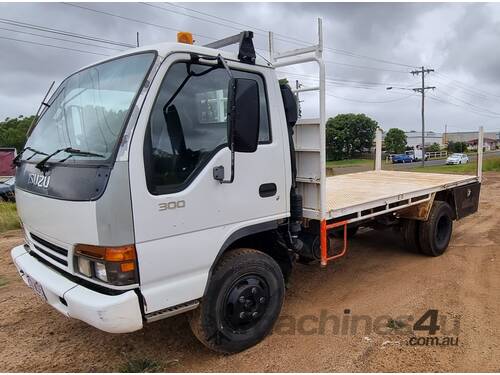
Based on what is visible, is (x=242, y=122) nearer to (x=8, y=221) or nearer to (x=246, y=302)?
(x=246, y=302)

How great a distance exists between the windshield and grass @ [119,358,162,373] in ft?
5.39

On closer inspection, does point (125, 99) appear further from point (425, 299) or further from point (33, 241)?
point (425, 299)

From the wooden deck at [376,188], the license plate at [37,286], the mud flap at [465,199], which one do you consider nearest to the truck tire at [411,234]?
the wooden deck at [376,188]

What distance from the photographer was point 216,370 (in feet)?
10.1

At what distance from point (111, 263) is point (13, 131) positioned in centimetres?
4095

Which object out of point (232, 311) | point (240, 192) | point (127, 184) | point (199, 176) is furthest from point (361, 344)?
point (127, 184)

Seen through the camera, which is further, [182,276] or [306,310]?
[306,310]

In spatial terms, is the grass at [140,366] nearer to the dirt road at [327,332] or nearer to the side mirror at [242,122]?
the dirt road at [327,332]

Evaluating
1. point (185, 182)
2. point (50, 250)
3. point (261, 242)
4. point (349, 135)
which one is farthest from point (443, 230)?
point (349, 135)

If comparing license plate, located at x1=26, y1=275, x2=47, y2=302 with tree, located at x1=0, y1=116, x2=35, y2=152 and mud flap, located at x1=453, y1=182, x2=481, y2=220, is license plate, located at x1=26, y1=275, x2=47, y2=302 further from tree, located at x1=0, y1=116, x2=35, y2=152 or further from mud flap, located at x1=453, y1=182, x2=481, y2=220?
tree, located at x1=0, y1=116, x2=35, y2=152

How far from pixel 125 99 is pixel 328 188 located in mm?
3572

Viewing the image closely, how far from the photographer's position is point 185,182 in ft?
9.20

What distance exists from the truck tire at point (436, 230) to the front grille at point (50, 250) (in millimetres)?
4693

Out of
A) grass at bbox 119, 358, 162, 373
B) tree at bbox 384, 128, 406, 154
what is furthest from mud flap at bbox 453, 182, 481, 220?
tree at bbox 384, 128, 406, 154
